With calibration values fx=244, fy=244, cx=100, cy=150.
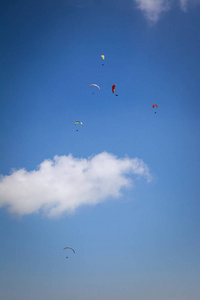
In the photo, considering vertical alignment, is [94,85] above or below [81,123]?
above

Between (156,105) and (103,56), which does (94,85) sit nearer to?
(103,56)

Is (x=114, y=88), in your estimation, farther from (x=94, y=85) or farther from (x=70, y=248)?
(x=70, y=248)

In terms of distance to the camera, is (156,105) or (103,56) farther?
(156,105)

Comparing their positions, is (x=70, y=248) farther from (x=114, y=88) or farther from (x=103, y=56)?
(x=103, y=56)

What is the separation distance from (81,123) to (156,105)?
2025 cm

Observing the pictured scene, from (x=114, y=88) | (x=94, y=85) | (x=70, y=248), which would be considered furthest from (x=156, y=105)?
(x=70, y=248)

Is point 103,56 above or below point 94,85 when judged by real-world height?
above

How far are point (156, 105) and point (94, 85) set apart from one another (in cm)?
1738

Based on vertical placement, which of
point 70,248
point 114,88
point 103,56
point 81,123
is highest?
point 103,56

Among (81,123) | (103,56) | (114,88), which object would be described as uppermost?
(103,56)

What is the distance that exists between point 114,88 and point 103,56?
26.4 ft

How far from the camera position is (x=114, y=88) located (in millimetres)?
57969

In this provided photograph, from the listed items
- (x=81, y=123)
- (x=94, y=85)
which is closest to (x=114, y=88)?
(x=94, y=85)

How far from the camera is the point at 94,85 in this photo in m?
58.4
